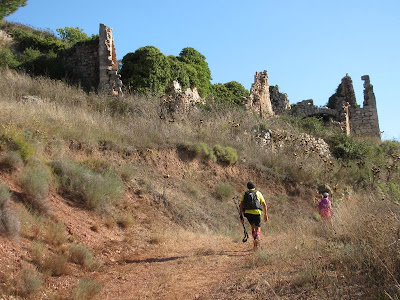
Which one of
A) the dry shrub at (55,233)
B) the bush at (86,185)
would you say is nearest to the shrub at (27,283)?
the dry shrub at (55,233)

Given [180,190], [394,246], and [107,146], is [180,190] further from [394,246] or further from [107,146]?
[394,246]

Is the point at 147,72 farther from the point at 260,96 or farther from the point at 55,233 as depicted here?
the point at 55,233

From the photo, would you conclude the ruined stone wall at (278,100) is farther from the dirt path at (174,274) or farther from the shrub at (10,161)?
the shrub at (10,161)

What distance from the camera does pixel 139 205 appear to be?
10.9 m

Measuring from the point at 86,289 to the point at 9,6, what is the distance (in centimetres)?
1595

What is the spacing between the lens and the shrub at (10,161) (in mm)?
8648

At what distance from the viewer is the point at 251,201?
9.16 meters

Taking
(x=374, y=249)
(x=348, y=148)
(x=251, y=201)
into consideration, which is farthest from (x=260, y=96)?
(x=374, y=249)

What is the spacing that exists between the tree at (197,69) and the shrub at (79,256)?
14.8 meters

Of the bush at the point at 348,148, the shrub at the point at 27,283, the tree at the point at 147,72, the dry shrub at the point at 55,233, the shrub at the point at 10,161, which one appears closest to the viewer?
the shrub at the point at 27,283

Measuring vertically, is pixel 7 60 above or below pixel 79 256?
above

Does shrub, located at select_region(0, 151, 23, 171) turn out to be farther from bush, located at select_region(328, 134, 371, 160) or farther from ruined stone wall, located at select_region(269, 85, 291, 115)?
ruined stone wall, located at select_region(269, 85, 291, 115)

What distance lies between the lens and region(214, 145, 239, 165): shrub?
15195 millimetres

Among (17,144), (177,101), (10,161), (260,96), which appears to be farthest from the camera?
(260,96)
